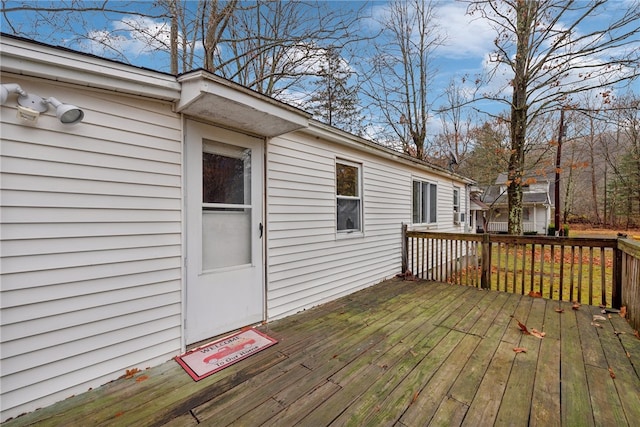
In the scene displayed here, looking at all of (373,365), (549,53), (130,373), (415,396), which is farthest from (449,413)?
(549,53)

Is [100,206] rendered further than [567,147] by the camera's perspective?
No

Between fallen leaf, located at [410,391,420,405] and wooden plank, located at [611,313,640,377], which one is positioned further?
wooden plank, located at [611,313,640,377]

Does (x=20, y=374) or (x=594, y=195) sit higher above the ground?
(x=594, y=195)

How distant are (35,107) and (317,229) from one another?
3.17m

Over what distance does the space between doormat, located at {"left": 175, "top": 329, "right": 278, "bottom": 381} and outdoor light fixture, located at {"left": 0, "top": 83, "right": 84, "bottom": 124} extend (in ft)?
7.16

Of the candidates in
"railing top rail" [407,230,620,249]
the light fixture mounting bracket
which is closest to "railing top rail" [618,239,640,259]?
"railing top rail" [407,230,620,249]

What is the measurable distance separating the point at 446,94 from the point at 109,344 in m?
15.3

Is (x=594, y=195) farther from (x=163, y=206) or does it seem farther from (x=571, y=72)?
(x=163, y=206)

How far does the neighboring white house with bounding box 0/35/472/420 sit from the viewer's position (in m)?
1.86

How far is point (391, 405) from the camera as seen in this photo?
1903 millimetres

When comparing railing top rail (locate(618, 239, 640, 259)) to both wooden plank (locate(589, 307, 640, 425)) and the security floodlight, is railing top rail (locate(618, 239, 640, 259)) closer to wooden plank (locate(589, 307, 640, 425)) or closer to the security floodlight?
wooden plank (locate(589, 307, 640, 425))

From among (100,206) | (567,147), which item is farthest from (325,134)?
(567,147)

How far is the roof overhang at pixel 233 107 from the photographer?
2372 mm

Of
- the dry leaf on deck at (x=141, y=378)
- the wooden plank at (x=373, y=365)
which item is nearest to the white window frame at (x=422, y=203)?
the wooden plank at (x=373, y=365)
